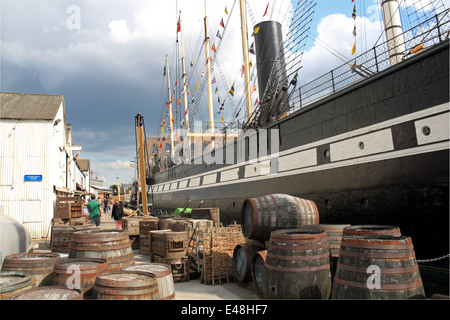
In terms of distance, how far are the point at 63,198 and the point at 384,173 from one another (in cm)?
1423

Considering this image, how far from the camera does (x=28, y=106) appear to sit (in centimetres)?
1535

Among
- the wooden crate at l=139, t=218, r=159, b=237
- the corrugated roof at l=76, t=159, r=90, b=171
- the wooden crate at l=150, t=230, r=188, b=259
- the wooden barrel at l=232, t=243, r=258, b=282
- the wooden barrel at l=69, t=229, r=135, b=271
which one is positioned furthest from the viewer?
the corrugated roof at l=76, t=159, r=90, b=171

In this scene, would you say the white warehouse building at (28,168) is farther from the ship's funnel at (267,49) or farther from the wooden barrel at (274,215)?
the wooden barrel at (274,215)

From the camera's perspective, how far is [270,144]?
33.3ft

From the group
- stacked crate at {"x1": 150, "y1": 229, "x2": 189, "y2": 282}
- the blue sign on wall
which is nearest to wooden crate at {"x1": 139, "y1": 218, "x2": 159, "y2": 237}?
stacked crate at {"x1": 150, "y1": 229, "x2": 189, "y2": 282}

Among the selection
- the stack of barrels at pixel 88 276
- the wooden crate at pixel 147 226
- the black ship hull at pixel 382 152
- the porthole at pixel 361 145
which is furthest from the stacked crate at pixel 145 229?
the porthole at pixel 361 145

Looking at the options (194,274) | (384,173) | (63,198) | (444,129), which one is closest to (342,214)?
(384,173)

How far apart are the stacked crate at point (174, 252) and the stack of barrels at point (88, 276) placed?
165 cm

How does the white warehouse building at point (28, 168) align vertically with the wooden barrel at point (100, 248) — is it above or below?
above

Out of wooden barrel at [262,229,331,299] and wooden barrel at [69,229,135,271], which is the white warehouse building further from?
wooden barrel at [262,229,331,299]

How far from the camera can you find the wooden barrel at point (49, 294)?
2.72 m

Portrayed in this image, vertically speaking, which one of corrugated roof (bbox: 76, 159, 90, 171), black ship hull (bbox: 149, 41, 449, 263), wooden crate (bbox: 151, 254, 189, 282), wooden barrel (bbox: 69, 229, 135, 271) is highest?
corrugated roof (bbox: 76, 159, 90, 171)

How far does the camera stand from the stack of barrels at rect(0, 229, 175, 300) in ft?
9.46

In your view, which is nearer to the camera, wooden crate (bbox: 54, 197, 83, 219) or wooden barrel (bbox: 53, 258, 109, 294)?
wooden barrel (bbox: 53, 258, 109, 294)
